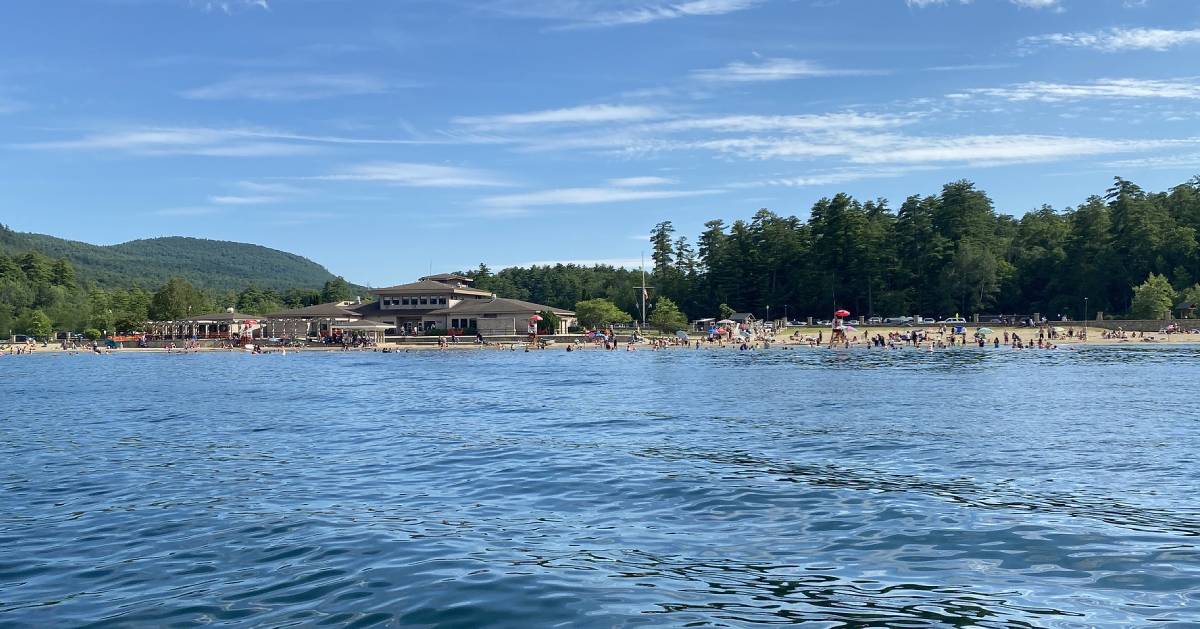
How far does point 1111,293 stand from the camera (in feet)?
266

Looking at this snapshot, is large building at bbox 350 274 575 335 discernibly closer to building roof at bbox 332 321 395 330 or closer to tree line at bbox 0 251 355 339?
building roof at bbox 332 321 395 330

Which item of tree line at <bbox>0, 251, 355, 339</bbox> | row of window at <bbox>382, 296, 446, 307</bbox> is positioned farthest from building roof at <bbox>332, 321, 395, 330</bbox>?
tree line at <bbox>0, 251, 355, 339</bbox>

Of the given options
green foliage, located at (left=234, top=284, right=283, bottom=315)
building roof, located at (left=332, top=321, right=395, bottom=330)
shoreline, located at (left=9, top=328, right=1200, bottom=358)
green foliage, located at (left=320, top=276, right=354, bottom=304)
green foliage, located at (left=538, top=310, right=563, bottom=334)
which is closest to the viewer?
shoreline, located at (left=9, top=328, right=1200, bottom=358)

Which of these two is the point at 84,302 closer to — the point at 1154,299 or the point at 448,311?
the point at 448,311

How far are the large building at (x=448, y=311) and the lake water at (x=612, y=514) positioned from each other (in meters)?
53.4

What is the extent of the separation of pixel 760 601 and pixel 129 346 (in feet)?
279

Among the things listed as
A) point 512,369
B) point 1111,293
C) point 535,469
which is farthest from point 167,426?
point 1111,293

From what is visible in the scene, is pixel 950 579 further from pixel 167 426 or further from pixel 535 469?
pixel 167 426

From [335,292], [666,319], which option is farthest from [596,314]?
[335,292]

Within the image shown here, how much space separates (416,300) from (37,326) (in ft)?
139

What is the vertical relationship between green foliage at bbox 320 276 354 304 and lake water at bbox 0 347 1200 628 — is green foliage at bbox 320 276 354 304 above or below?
above

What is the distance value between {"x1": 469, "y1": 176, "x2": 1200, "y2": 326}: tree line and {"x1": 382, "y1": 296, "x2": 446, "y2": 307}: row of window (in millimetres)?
24071

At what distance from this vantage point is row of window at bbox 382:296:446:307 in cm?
8581

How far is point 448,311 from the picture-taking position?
82438 millimetres
